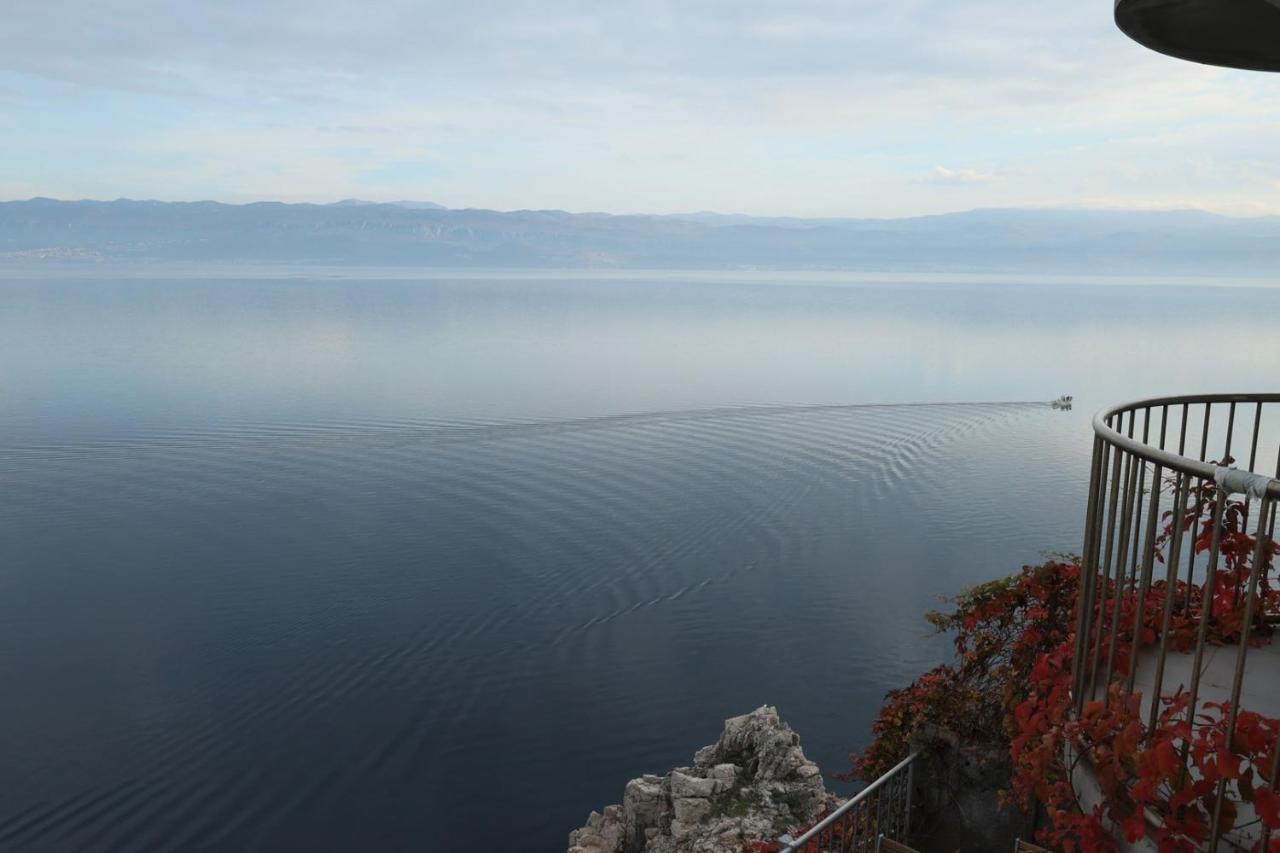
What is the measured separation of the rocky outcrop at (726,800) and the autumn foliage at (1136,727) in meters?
6.84

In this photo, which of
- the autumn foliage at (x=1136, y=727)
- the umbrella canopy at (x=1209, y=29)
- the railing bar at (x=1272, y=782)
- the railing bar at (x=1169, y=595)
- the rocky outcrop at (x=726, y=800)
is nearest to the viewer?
the railing bar at (x=1272, y=782)

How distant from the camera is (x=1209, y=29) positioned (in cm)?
525

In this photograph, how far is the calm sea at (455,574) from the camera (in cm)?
1850

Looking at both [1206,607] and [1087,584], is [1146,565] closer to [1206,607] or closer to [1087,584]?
[1087,584]

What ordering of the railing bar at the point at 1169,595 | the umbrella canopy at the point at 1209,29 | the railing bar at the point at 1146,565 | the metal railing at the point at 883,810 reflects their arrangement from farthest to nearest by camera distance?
the metal railing at the point at 883,810
the umbrella canopy at the point at 1209,29
the railing bar at the point at 1146,565
the railing bar at the point at 1169,595

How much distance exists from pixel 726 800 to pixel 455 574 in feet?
49.2

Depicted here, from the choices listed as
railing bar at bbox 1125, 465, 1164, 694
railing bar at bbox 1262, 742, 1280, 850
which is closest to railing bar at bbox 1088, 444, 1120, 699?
railing bar at bbox 1125, 465, 1164, 694

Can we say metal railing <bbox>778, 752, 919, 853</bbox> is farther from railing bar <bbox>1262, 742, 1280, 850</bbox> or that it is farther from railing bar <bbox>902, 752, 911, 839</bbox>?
railing bar <bbox>1262, 742, 1280, 850</bbox>

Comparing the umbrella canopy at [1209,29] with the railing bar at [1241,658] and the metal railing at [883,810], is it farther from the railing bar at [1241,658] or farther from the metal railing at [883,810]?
the metal railing at [883,810]

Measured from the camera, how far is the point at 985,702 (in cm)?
739

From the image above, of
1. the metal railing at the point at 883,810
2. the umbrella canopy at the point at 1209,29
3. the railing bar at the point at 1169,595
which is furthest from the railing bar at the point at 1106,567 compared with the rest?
the metal railing at the point at 883,810

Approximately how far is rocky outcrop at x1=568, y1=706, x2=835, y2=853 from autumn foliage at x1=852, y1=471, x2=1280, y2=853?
6.84 m

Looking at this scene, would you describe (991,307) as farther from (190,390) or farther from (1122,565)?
(1122,565)

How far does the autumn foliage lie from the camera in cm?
307
